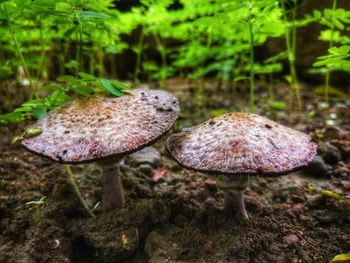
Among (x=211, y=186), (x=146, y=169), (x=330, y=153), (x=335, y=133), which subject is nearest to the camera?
(x=211, y=186)

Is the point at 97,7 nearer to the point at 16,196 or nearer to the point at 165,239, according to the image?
the point at 16,196

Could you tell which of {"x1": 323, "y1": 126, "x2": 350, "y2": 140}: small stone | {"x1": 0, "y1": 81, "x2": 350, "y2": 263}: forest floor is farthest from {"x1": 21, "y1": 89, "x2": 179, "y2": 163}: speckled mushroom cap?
{"x1": 323, "y1": 126, "x2": 350, "y2": 140}: small stone

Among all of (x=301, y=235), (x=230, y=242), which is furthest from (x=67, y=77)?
(x=301, y=235)

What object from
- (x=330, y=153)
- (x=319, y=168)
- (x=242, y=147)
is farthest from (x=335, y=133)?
(x=242, y=147)

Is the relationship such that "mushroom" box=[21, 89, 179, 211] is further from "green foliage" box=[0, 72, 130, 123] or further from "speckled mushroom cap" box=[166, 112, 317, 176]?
"speckled mushroom cap" box=[166, 112, 317, 176]

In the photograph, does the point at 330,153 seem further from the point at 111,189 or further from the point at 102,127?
the point at 102,127

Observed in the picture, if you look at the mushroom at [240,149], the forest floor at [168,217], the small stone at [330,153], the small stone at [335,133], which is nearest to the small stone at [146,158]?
the forest floor at [168,217]

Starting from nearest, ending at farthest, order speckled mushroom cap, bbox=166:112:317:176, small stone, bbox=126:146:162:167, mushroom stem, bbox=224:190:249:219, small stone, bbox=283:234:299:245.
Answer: speckled mushroom cap, bbox=166:112:317:176 → small stone, bbox=283:234:299:245 → mushroom stem, bbox=224:190:249:219 → small stone, bbox=126:146:162:167

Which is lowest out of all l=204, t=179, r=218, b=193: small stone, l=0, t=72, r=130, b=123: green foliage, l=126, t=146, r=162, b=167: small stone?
l=204, t=179, r=218, b=193: small stone
